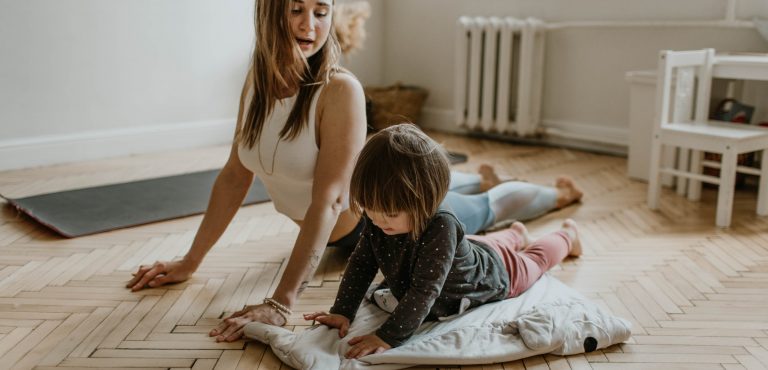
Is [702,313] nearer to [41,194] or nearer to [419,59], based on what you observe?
[41,194]

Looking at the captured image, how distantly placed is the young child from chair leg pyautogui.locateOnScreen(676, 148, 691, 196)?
153 cm

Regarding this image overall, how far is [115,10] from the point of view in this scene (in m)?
3.69

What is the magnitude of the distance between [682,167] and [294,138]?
6.25 feet

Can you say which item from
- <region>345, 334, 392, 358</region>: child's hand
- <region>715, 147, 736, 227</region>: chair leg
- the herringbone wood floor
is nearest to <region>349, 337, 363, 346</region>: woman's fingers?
<region>345, 334, 392, 358</region>: child's hand

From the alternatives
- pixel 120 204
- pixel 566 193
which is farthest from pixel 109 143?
pixel 566 193

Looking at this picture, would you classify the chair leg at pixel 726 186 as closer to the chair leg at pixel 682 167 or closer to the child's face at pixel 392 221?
the chair leg at pixel 682 167

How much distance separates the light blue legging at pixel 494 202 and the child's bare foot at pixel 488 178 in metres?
0.06

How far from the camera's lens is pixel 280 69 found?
1842mm

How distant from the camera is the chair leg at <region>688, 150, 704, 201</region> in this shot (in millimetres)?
2965

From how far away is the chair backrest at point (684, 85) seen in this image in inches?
110

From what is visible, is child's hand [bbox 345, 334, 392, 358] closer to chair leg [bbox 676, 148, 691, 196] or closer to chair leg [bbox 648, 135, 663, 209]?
chair leg [bbox 648, 135, 663, 209]

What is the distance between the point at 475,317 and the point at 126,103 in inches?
108

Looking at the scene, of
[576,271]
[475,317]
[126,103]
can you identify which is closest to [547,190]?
[576,271]

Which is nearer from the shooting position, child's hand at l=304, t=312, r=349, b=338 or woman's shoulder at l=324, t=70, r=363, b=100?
child's hand at l=304, t=312, r=349, b=338
